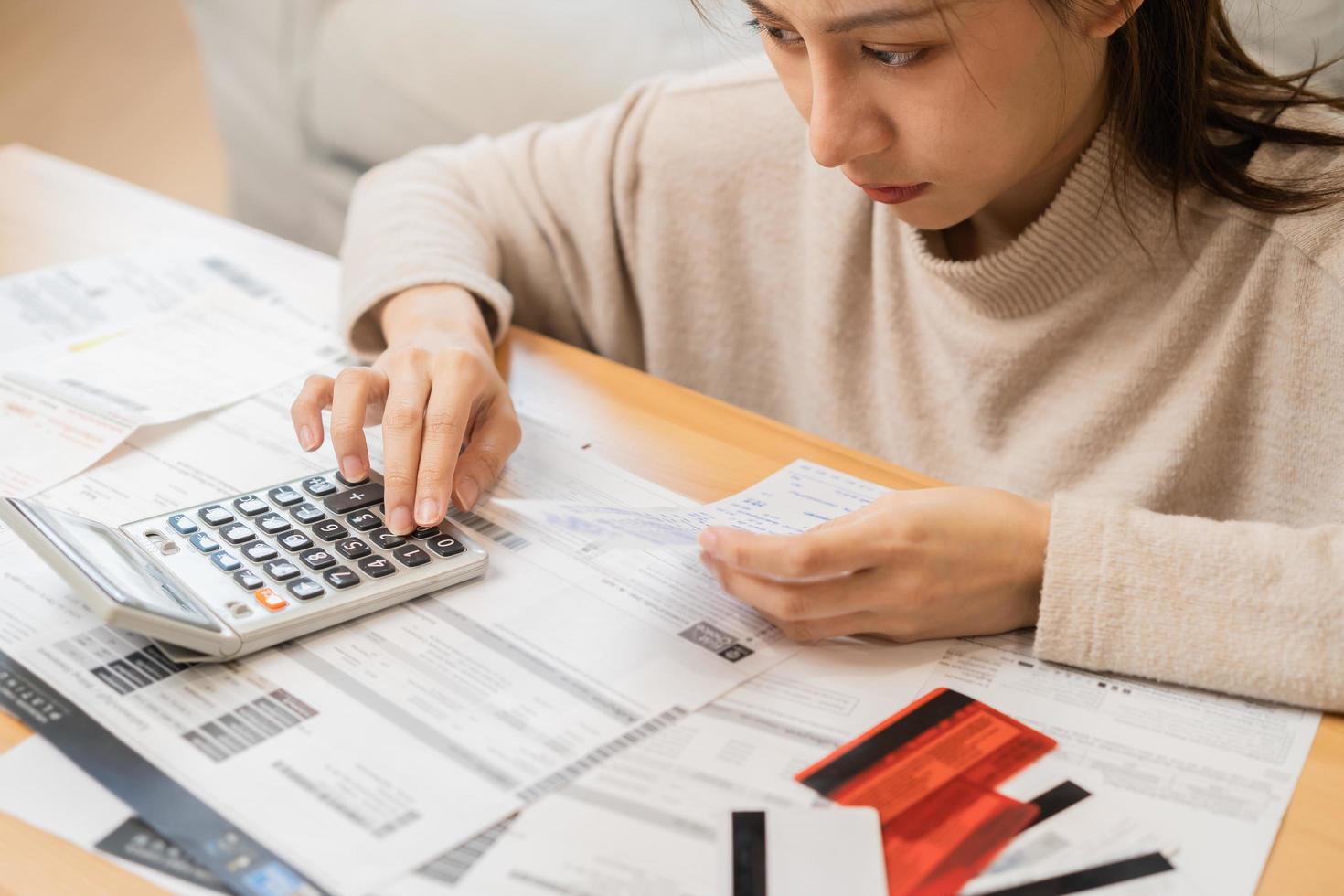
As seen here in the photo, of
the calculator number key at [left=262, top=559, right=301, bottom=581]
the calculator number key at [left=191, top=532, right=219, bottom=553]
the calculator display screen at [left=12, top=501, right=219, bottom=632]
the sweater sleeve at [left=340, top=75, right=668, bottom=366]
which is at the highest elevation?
the sweater sleeve at [left=340, top=75, right=668, bottom=366]

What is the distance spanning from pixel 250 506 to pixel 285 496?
2 cm

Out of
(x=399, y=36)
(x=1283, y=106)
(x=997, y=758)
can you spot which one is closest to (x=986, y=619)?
(x=997, y=758)

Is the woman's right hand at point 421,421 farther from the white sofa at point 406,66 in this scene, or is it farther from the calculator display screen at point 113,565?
the white sofa at point 406,66

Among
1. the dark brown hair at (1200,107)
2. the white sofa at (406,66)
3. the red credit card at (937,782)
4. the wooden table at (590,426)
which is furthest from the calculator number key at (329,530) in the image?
the white sofa at (406,66)

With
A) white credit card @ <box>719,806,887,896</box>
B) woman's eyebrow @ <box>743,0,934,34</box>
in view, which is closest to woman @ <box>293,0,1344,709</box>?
woman's eyebrow @ <box>743,0,934,34</box>

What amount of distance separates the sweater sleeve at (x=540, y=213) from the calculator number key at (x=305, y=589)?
0.38 m

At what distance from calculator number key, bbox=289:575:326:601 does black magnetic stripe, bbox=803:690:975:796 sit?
0.76 ft

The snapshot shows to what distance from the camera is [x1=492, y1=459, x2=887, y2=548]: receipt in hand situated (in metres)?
0.56

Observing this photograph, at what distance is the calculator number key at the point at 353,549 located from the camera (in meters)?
0.57

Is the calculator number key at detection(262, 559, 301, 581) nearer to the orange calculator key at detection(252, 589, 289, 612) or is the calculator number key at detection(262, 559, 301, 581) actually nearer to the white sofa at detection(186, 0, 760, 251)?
the orange calculator key at detection(252, 589, 289, 612)

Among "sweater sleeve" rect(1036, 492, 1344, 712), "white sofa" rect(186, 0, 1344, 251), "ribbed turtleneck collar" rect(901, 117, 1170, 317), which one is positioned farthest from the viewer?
"white sofa" rect(186, 0, 1344, 251)

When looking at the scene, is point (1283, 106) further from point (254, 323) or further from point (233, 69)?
point (233, 69)

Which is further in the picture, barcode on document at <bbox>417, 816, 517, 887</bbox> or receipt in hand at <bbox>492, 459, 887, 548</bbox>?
receipt in hand at <bbox>492, 459, 887, 548</bbox>

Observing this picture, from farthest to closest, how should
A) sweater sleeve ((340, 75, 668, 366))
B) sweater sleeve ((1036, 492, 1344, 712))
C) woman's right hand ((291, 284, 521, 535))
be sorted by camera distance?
sweater sleeve ((340, 75, 668, 366)) → woman's right hand ((291, 284, 521, 535)) → sweater sleeve ((1036, 492, 1344, 712))
